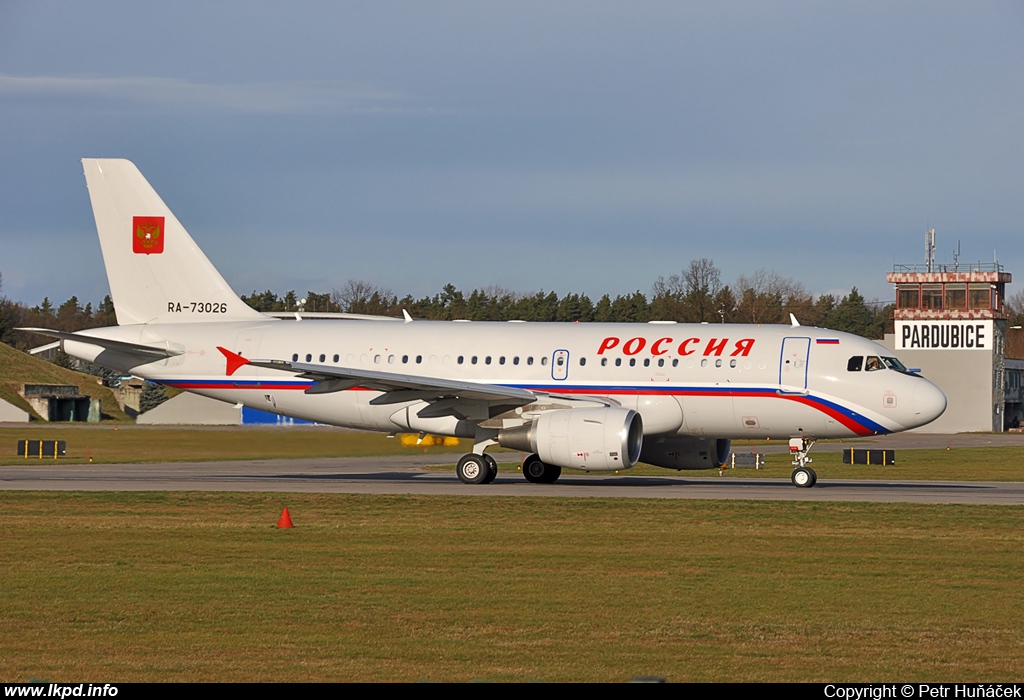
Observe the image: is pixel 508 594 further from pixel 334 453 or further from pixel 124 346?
pixel 334 453

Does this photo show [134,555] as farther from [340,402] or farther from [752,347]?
[752,347]

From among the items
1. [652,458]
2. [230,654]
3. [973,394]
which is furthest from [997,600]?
[973,394]

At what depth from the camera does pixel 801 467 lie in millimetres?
33094

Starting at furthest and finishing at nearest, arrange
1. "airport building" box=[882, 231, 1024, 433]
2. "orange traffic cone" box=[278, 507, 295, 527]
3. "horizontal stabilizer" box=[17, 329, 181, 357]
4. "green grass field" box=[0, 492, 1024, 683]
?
1. "airport building" box=[882, 231, 1024, 433]
2. "horizontal stabilizer" box=[17, 329, 181, 357]
3. "orange traffic cone" box=[278, 507, 295, 527]
4. "green grass field" box=[0, 492, 1024, 683]

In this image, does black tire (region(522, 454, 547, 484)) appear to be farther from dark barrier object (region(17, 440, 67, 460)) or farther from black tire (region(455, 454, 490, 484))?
dark barrier object (region(17, 440, 67, 460))

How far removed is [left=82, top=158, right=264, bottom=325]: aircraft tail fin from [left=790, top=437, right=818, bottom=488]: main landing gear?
51.6 feet

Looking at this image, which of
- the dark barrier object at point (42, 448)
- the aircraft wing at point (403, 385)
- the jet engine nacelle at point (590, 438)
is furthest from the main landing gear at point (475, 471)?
the dark barrier object at point (42, 448)

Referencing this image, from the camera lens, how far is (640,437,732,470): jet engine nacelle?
34188mm

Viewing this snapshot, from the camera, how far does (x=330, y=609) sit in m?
14.3

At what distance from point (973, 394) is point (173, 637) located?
10317 centimetres

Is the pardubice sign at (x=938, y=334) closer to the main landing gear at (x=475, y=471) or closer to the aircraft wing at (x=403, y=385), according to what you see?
the main landing gear at (x=475, y=471)

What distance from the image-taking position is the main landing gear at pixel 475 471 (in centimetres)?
3300

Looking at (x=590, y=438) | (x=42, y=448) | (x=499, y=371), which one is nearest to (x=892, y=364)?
(x=590, y=438)

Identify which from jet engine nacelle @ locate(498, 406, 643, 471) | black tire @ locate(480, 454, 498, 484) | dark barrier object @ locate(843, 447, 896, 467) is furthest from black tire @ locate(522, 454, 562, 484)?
dark barrier object @ locate(843, 447, 896, 467)
